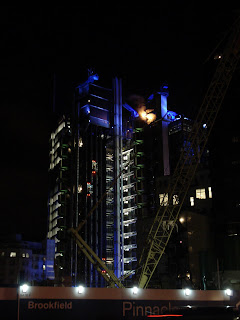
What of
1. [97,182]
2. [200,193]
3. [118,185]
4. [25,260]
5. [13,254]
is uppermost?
[97,182]

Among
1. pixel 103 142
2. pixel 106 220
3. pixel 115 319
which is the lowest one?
pixel 115 319

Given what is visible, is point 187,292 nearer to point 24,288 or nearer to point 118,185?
point 24,288

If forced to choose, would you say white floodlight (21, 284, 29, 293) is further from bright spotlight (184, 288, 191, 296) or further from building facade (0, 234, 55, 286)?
building facade (0, 234, 55, 286)

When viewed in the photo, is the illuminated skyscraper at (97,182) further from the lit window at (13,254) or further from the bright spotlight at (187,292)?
the bright spotlight at (187,292)

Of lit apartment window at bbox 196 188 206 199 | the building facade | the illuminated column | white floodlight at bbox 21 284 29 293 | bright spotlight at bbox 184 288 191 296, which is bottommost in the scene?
bright spotlight at bbox 184 288 191 296

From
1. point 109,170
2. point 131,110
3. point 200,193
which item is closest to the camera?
point 200,193

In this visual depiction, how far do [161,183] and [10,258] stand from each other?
92783 mm

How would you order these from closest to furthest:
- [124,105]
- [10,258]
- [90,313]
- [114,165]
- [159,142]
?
[90,313] → [159,142] → [114,165] → [124,105] → [10,258]

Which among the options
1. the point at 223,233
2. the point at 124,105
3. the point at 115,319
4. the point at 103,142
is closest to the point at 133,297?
the point at 115,319

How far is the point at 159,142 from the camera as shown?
11919cm

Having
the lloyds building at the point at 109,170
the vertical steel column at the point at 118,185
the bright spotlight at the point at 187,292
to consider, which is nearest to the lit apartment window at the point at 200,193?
the lloyds building at the point at 109,170

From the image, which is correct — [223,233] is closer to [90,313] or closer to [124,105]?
[90,313]

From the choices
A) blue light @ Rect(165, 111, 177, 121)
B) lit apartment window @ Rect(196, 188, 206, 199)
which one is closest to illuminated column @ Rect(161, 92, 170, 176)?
blue light @ Rect(165, 111, 177, 121)

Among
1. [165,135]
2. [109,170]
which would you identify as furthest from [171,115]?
[109,170]
